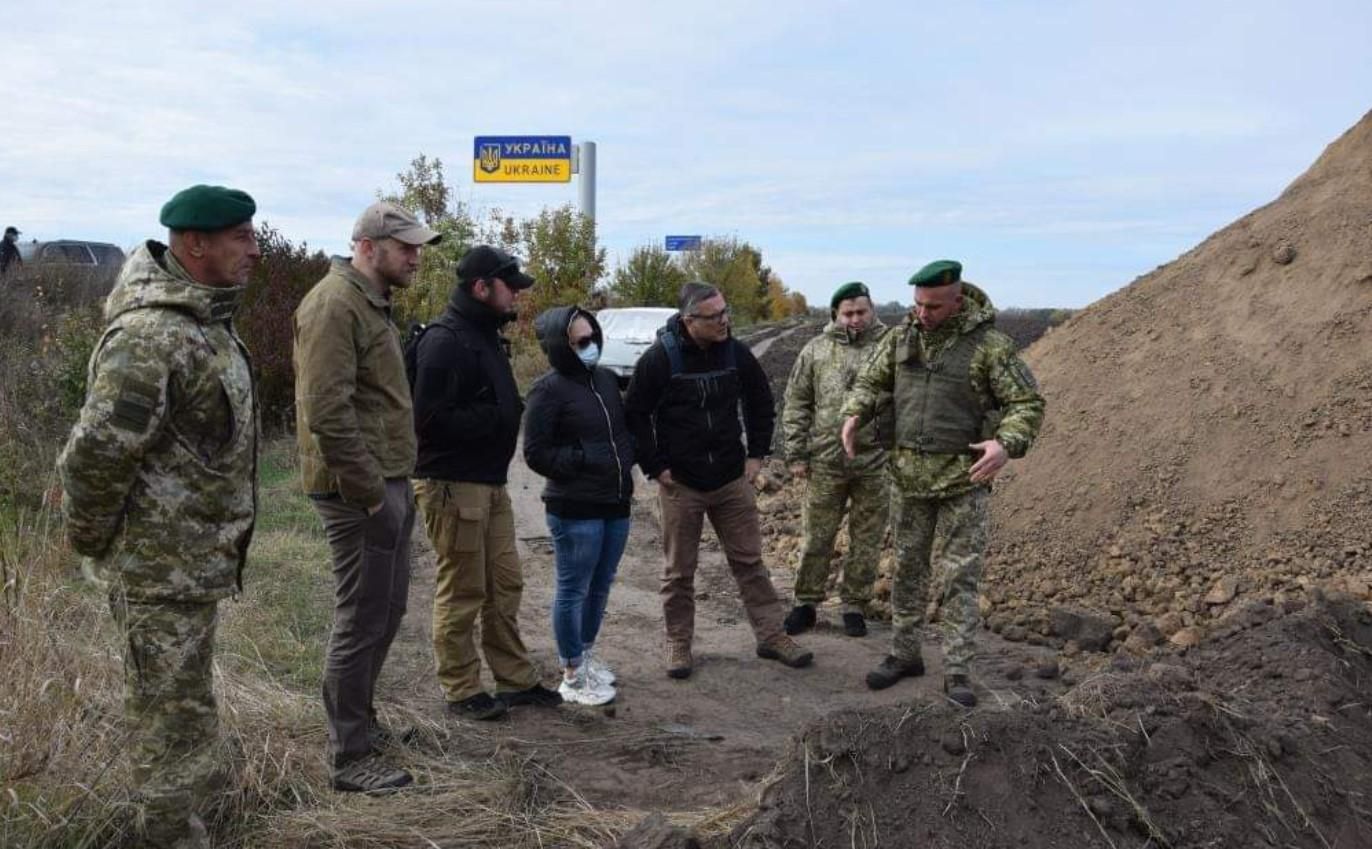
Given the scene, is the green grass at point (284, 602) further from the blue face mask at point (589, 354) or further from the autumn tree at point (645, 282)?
the autumn tree at point (645, 282)

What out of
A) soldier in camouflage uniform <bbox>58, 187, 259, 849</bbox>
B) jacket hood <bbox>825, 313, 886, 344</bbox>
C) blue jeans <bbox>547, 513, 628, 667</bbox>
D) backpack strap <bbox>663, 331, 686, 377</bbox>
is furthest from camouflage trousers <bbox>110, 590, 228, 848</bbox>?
jacket hood <bbox>825, 313, 886, 344</bbox>

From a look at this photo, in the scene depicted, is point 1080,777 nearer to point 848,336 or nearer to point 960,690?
point 960,690

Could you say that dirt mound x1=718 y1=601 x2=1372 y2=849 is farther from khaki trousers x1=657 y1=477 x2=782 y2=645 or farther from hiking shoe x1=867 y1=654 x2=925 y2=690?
khaki trousers x1=657 y1=477 x2=782 y2=645

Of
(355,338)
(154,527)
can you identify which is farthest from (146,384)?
(355,338)

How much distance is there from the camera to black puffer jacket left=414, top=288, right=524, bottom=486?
15.5 feet

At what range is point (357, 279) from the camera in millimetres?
4105

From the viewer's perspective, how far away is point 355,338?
13.2 ft

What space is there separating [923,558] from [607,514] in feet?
5.16

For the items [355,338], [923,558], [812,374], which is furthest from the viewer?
[812,374]

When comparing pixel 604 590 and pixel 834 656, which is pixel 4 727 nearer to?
pixel 604 590

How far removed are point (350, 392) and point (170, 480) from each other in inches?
33.3

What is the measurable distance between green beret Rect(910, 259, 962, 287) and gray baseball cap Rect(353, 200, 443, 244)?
2254 millimetres

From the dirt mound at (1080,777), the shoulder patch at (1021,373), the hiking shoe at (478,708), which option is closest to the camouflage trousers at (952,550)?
the shoulder patch at (1021,373)

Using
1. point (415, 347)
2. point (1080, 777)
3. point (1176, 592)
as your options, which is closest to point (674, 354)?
point (415, 347)
